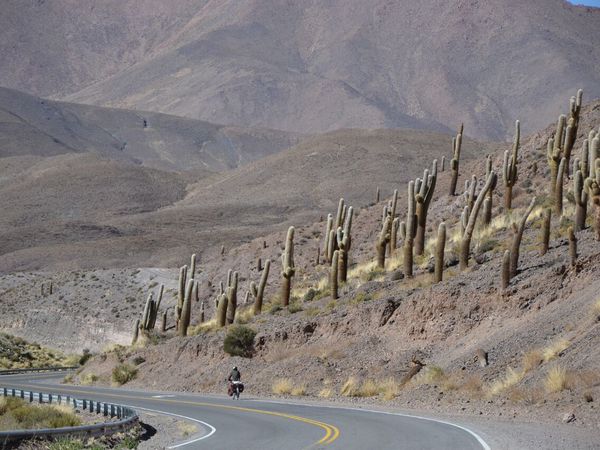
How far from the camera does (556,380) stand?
20.4 m

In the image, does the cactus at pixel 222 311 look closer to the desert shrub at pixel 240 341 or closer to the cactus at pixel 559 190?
the desert shrub at pixel 240 341

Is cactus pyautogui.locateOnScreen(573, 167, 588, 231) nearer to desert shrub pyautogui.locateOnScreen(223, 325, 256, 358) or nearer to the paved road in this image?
the paved road

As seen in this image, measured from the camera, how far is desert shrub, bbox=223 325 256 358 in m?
35.4

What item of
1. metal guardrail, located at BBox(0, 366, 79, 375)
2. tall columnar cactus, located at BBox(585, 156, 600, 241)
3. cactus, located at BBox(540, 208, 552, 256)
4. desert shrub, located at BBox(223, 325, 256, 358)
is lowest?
metal guardrail, located at BBox(0, 366, 79, 375)

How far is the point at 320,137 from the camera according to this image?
149375 mm

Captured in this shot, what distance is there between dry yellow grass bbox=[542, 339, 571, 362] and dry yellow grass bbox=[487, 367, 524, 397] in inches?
26.7

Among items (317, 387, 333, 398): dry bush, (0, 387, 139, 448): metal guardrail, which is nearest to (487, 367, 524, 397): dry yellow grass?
(317, 387, 333, 398): dry bush

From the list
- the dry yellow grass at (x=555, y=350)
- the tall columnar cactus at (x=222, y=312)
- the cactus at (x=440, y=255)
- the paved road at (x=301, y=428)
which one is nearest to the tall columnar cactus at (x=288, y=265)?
the tall columnar cactus at (x=222, y=312)

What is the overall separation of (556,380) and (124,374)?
2373 centimetres

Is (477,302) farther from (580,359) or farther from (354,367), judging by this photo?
(580,359)

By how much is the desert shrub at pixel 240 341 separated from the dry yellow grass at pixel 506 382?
13.1 metres

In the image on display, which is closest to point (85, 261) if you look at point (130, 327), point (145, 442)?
point (130, 327)

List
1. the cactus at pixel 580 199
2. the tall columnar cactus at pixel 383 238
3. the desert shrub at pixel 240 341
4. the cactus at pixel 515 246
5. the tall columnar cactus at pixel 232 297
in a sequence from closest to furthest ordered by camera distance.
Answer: the cactus at pixel 515 246 < the cactus at pixel 580 199 < the desert shrub at pixel 240 341 < the tall columnar cactus at pixel 383 238 < the tall columnar cactus at pixel 232 297

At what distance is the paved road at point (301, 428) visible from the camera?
17250 mm
